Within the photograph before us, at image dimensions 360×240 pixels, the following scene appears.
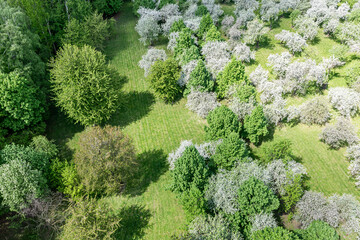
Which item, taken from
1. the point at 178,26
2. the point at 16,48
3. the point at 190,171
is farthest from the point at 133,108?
the point at 178,26

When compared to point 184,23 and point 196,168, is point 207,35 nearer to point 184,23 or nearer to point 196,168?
point 184,23

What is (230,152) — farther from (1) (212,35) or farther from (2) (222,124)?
(1) (212,35)

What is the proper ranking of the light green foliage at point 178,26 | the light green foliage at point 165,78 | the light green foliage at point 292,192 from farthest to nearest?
the light green foliage at point 178,26
the light green foliage at point 165,78
the light green foliage at point 292,192

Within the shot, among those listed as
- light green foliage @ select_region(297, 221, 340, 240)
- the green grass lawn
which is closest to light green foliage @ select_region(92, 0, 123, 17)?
the green grass lawn

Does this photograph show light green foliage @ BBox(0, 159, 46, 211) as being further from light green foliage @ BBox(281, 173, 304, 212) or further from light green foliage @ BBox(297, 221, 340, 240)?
light green foliage @ BBox(297, 221, 340, 240)

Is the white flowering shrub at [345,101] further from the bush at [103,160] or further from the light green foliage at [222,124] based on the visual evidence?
the bush at [103,160]

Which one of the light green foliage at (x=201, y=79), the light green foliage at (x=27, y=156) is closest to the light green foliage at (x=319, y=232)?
the light green foliage at (x=201, y=79)
